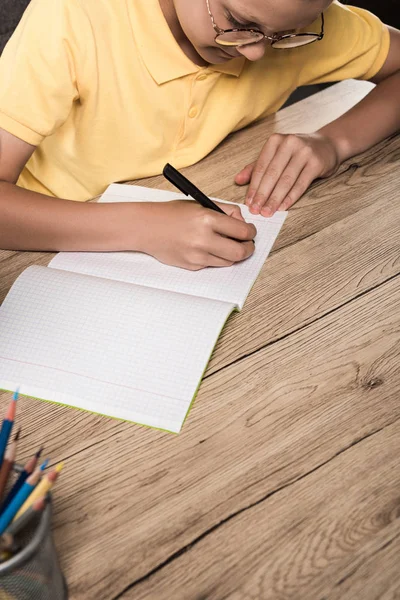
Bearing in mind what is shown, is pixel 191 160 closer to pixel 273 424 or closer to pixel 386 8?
pixel 273 424

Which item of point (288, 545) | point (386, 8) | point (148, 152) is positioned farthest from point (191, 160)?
point (386, 8)

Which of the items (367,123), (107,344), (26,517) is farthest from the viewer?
(367,123)

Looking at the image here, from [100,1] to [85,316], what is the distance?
49 centimetres

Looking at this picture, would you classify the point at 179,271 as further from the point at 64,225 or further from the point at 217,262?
the point at 64,225

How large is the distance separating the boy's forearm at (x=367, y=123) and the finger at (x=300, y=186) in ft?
0.29

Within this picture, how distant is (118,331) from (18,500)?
33 centimetres

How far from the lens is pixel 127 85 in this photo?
3.48ft

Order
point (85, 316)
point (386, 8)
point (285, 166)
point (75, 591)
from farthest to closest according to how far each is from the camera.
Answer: point (386, 8) < point (285, 166) < point (85, 316) < point (75, 591)

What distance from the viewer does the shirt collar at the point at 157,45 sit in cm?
101

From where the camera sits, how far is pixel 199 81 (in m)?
1.10

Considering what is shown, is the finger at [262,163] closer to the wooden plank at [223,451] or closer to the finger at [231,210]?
the finger at [231,210]

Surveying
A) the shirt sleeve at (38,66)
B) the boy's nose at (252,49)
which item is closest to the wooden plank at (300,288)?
the boy's nose at (252,49)

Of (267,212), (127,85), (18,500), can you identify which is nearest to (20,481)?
(18,500)

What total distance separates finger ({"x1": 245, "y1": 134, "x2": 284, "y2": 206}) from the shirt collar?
0.49 feet
